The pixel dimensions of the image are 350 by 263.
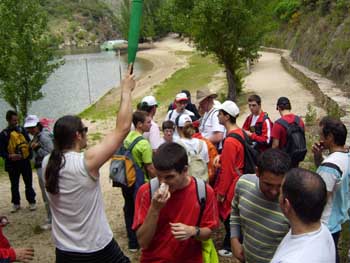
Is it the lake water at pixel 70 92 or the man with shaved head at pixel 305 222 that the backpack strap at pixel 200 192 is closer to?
the man with shaved head at pixel 305 222

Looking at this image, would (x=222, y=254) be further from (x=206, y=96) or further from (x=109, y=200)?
(x=109, y=200)

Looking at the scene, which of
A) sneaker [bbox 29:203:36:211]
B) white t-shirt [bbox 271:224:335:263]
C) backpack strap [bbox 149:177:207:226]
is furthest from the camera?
sneaker [bbox 29:203:36:211]

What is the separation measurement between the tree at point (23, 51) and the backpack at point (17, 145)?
15.9ft

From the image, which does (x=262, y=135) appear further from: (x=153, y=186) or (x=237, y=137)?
(x=153, y=186)

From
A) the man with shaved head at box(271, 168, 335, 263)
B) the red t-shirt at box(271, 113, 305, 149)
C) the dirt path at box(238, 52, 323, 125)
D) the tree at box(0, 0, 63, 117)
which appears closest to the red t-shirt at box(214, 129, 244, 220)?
the red t-shirt at box(271, 113, 305, 149)

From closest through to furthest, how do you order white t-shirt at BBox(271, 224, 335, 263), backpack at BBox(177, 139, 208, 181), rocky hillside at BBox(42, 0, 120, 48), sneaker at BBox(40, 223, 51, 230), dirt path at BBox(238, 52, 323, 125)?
white t-shirt at BBox(271, 224, 335, 263) → backpack at BBox(177, 139, 208, 181) → sneaker at BBox(40, 223, 51, 230) → dirt path at BBox(238, 52, 323, 125) → rocky hillside at BBox(42, 0, 120, 48)

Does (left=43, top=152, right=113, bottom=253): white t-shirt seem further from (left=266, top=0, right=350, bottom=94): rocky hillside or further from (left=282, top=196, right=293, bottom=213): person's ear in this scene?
(left=266, top=0, right=350, bottom=94): rocky hillside

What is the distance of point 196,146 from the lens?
15.9ft

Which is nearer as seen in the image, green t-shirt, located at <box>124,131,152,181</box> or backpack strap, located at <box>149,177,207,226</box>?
backpack strap, located at <box>149,177,207,226</box>

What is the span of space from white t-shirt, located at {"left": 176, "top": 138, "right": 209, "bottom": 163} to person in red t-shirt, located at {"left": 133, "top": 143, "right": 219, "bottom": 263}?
6.71 ft

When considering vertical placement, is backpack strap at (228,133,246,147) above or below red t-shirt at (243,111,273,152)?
above

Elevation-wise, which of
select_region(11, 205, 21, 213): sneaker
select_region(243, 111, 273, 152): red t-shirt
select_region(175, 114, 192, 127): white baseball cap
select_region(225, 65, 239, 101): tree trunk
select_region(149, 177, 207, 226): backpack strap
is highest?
select_region(149, 177, 207, 226): backpack strap

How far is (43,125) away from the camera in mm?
6141

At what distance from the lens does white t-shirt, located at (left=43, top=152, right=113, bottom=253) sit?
282cm
